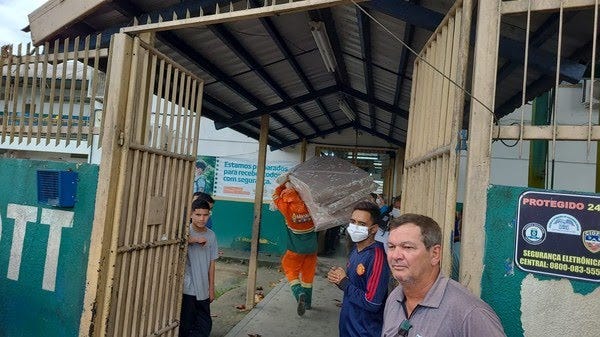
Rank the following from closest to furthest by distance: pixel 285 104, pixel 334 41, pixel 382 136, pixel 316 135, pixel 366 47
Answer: pixel 366 47 → pixel 334 41 → pixel 285 104 → pixel 382 136 → pixel 316 135

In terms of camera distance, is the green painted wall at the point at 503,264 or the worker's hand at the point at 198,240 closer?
the green painted wall at the point at 503,264

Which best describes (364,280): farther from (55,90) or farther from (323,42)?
(55,90)

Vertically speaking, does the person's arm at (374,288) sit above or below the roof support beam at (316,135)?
below

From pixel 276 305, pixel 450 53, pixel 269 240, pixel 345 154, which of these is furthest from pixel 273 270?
pixel 450 53

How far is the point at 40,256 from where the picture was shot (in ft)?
9.84

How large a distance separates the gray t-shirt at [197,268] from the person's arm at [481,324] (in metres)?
2.82

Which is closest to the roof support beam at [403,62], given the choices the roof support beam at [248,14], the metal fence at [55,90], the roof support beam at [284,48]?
the roof support beam at [284,48]

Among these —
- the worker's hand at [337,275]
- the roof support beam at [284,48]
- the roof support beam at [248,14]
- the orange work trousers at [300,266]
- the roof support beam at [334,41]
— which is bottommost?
the orange work trousers at [300,266]

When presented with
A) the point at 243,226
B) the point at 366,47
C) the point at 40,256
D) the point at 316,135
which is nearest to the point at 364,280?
the point at 40,256

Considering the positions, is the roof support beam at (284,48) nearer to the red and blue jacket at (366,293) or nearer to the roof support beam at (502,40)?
the roof support beam at (502,40)

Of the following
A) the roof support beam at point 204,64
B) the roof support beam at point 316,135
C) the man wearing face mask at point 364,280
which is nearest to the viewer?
the man wearing face mask at point 364,280

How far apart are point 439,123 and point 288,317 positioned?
419cm

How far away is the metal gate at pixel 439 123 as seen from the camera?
2.07 meters

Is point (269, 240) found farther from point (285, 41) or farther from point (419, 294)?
point (419, 294)
